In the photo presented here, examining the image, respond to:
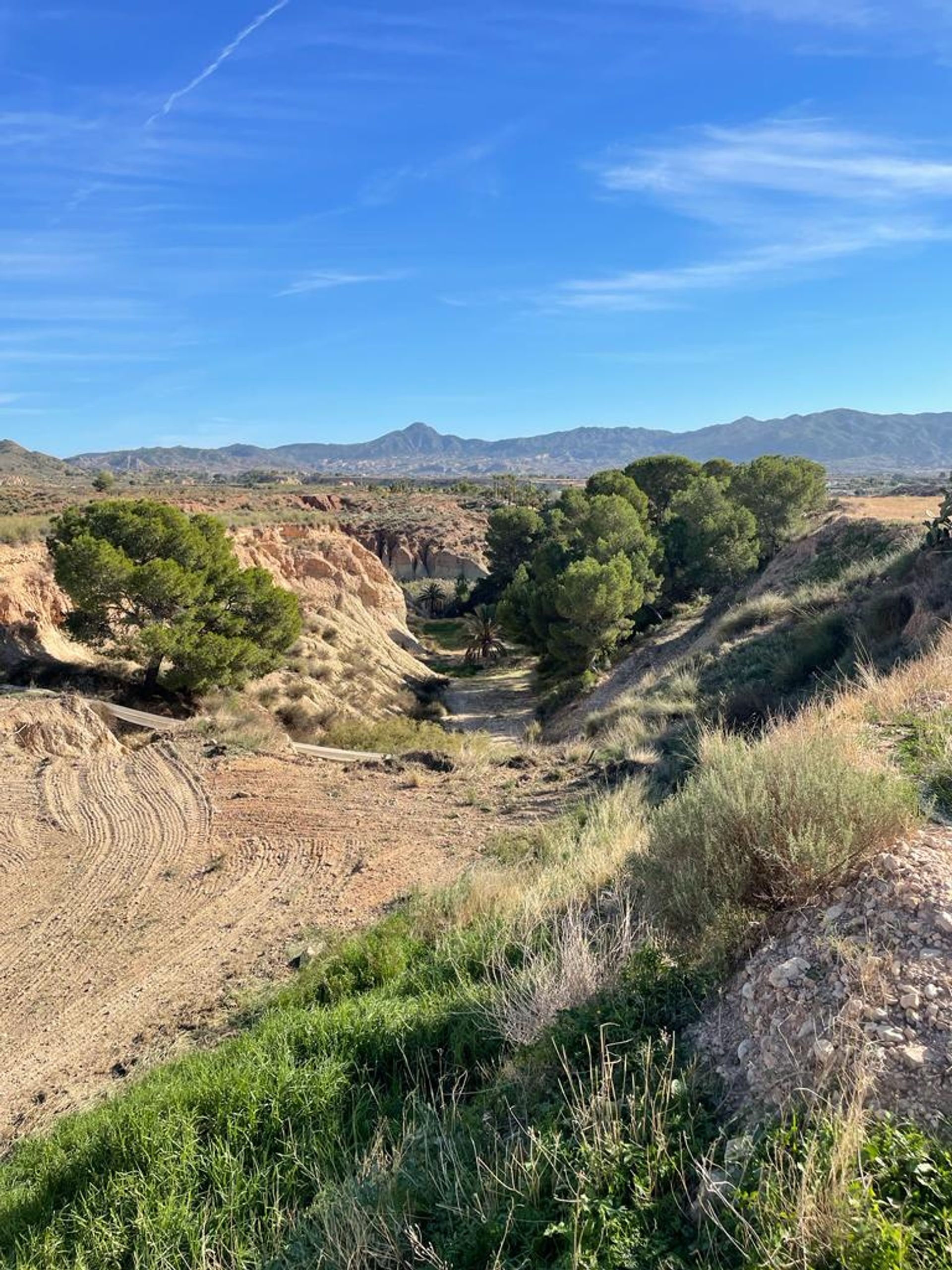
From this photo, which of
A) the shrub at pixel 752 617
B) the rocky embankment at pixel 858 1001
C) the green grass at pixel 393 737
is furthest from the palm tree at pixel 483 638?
the rocky embankment at pixel 858 1001

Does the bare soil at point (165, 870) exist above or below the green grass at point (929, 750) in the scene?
below

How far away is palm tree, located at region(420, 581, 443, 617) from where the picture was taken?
2093 inches

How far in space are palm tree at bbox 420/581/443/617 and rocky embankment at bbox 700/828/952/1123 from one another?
4966 cm

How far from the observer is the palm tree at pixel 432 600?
5316cm

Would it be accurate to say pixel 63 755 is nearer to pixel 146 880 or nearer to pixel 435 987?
pixel 146 880

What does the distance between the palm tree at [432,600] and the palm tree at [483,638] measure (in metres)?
11.3

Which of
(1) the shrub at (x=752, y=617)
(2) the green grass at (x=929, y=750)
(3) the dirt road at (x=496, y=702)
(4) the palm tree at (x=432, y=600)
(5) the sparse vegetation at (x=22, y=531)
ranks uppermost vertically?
(5) the sparse vegetation at (x=22, y=531)

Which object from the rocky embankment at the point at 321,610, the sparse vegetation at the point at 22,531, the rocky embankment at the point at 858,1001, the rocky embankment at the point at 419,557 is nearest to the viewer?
the rocky embankment at the point at 858,1001

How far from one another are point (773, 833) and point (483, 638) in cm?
3689

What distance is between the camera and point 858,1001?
3.04 meters

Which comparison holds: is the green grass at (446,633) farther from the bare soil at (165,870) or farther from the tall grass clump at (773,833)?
the tall grass clump at (773,833)

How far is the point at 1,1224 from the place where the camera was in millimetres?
4055

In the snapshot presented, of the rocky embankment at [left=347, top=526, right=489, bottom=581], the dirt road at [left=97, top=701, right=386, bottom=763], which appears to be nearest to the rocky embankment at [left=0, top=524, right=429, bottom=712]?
the dirt road at [left=97, top=701, right=386, bottom=763]

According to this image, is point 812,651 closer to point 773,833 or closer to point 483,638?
point 773,833
